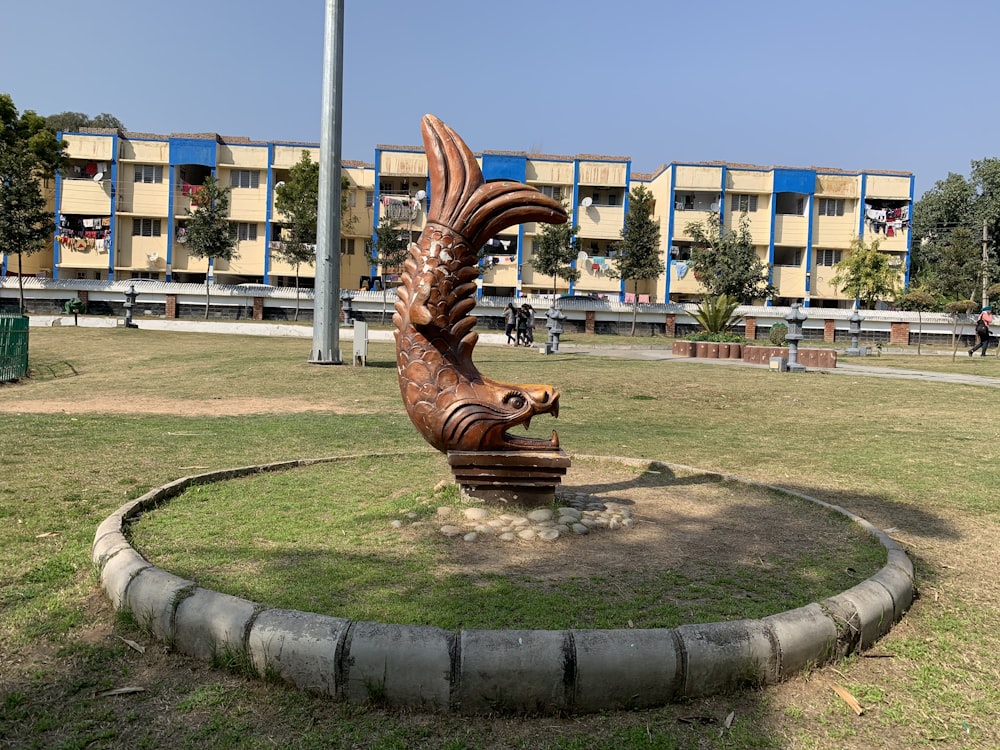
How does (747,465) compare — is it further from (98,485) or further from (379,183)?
(379,183)

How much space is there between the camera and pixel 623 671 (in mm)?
3145

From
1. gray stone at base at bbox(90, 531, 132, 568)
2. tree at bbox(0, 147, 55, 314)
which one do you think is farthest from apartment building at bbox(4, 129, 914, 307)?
gray stone at base at bbox(90, 531, 132, 568)

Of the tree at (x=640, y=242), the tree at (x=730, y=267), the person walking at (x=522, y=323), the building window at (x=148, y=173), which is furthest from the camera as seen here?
the building window at (x=148, y=173)

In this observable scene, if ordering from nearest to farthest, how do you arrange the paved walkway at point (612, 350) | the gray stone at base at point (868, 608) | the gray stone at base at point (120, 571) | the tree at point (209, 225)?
the gray stone at base at point (868, 608)
the gray stone at base at point (120, 571)
the paved walkway at point (612, 350)
the tree at point (209, 225)

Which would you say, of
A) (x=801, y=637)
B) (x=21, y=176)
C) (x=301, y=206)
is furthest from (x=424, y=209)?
(x=801, y=637)

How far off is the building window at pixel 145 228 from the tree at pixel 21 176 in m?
9.21

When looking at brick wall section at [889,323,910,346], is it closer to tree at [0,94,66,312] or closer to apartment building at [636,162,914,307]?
apartment building at [636,162,914,307]

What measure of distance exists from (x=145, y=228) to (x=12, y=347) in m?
37.7

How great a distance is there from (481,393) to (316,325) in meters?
13.2

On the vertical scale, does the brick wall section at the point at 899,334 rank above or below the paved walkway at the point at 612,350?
above

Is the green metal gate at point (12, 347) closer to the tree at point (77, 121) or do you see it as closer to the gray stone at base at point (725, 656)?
the gray stone at base at point (725, 656)

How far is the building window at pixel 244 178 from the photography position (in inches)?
1976

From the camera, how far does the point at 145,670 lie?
3.36m

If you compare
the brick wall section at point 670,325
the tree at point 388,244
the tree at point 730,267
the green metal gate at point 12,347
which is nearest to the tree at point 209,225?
the tree at point 388,244
